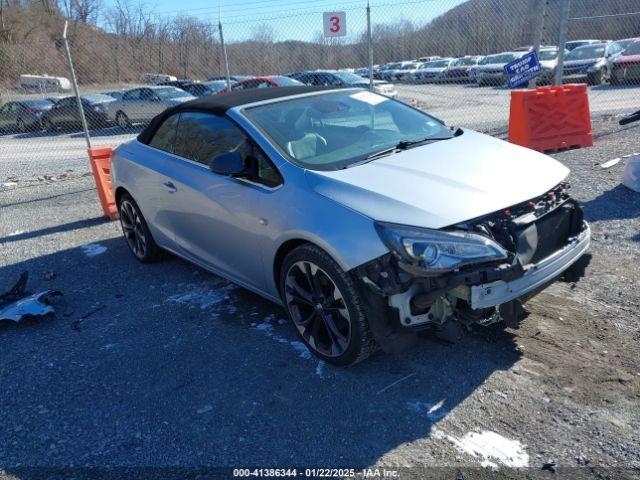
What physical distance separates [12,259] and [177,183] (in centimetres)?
281

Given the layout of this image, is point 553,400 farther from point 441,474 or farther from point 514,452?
point 441,474

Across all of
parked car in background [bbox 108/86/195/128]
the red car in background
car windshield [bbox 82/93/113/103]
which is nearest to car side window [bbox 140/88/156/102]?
parked car in background [bbox 108/86/195/128]

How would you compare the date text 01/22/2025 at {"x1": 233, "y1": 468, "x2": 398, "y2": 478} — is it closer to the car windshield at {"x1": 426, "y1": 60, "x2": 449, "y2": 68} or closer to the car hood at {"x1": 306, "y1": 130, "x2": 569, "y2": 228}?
the car hood at {"x1": 306, "y1": 130, "x2": 569, "y2": 228}

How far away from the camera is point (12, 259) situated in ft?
19.5

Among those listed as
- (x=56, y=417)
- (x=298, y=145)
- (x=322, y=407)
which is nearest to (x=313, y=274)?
(x=322, y=407)

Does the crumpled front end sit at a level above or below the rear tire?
above

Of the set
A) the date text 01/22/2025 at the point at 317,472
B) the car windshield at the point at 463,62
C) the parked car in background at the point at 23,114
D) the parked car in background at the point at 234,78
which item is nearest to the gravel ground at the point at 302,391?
the date text 01/22/2025 at the point at 317,472

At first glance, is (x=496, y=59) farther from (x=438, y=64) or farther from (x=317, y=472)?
(x=317, y=472)

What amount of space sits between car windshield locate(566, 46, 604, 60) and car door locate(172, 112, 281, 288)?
70.3 ft

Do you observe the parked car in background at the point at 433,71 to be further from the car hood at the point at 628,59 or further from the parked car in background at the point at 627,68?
the car hood at the point at 628,59

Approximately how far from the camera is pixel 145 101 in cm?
1914

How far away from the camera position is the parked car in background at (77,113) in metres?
20.4

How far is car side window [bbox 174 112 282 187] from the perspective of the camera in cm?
364

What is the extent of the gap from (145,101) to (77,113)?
3561 millimetres
